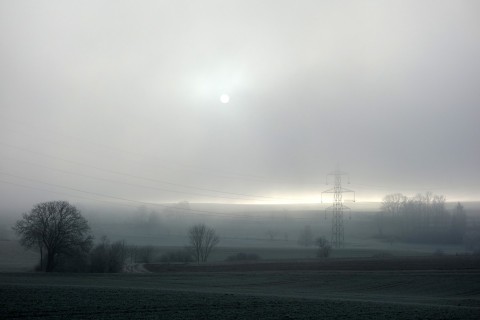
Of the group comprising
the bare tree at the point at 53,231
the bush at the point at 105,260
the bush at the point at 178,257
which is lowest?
the bush at the point at 178,257

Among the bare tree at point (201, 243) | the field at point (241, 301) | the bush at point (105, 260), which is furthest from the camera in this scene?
Answer: the bare tree at point (201, 243)

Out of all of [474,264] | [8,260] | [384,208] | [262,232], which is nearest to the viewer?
[474,264]

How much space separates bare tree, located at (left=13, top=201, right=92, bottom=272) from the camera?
5112 centimetres

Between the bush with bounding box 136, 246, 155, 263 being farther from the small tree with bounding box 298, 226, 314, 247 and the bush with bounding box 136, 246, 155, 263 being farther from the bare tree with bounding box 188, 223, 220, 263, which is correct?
the small tree with bounding box 298, 226, 314, 247

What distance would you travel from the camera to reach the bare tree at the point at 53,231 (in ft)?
168

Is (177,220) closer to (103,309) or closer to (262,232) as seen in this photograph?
(262,232)

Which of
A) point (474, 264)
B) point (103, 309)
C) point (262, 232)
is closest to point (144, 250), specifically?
point (474, 264)

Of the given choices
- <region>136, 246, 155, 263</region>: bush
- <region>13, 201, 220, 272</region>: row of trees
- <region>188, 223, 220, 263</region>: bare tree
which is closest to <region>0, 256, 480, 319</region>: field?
<region>13, 201, 220, 272</region>: row of trees

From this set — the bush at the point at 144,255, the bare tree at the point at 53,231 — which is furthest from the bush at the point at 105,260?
the bush at the point at 144,255

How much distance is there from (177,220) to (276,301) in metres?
133

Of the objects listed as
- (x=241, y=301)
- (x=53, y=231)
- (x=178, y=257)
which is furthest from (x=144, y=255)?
(x=241, y=301)

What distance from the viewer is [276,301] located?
24906mm

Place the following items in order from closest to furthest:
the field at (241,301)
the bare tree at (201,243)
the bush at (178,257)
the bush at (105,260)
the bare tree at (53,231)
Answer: the field at (241,301), the bare tree at (53,231), the bush at (105,260), the bush at (178,257), the bare tree at (201,243)

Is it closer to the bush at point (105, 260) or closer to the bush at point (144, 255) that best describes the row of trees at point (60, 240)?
the bush at point (105, 260)
